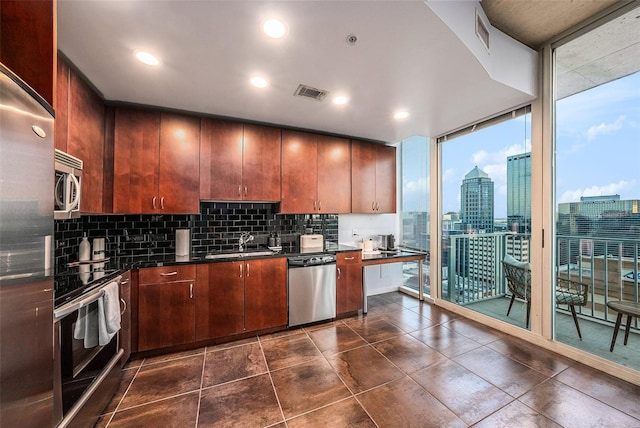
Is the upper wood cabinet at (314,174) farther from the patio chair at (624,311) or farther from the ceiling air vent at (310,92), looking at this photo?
→ the patio chair at (624,311)

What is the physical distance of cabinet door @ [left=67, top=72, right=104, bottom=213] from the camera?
193cm

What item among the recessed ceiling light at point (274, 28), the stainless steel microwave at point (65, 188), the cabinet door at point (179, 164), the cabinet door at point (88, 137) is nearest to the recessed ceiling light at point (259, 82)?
the recessed ceiling light at point (274, 28)

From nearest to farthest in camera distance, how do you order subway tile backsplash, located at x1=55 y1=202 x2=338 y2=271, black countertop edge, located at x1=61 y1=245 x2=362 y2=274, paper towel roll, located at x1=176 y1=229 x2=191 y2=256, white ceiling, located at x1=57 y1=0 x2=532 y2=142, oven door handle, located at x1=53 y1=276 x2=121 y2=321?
oven door handle, located at x1=53 y1=276 x2=121 y2=321 < white ceiling, located at x1=57 y1=0 x2=532 y2=142 < black countertop edge, located at x1=61 y1=245 x2=362 y2=274 < subway tile backsplash, located at x1=55 y1=202 x2=338 y2=271 < paper towel roll, located at x1=176 y1=229 x2=191 y2=256

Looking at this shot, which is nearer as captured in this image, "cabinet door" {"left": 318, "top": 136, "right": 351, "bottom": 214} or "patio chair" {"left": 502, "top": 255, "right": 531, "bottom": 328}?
"patio chair" {"left": 502, "top": 255, "right": 531, "bottom": 328}

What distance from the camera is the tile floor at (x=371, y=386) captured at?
5.44ft

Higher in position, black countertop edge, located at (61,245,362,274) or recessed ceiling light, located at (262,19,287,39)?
recessed ceiling light, located at (262,19,287,39)

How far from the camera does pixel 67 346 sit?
1359mm

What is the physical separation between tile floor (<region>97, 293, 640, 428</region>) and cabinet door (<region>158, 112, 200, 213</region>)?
59.6 inches

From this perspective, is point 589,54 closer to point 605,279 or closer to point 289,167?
point 605,279

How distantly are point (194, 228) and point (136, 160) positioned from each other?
0.93 meters

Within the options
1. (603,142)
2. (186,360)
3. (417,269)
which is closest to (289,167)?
(186,360)

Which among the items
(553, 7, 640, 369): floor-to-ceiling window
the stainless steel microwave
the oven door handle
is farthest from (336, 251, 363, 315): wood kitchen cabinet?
the stainless steel microwave

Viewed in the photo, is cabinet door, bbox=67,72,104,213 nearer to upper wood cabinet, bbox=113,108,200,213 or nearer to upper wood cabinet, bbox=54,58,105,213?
upper wood cabinet, bbox=54,58,105,213

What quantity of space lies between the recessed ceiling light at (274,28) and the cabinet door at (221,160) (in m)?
1.53
